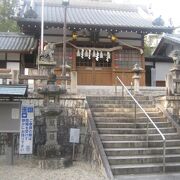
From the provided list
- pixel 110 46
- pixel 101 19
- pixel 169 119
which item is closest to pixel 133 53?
pixel 110 46

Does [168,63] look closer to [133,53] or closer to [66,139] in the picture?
[133,53]

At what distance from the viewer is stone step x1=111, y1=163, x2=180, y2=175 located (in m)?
9.98

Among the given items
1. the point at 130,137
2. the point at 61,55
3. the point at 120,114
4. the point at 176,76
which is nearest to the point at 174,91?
the point at 176,76

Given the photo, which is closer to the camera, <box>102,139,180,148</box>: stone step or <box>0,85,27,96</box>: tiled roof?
<box>0,85,27,96</box>: tiled roof

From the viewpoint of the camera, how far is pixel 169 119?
12.9m

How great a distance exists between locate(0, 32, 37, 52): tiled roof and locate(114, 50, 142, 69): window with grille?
5162mm

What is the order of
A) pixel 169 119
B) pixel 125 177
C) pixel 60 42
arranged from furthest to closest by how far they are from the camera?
1. pixel 60 42
2. pixel 169 119
3. pixel 125 177

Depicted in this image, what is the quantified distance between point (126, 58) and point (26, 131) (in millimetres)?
11175

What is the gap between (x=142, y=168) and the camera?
33.3 feet

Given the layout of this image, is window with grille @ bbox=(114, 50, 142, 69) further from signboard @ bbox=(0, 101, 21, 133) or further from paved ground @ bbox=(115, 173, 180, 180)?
paved ground @ bbox=(115, 173, 180, 180)

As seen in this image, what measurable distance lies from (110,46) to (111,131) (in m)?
10.3

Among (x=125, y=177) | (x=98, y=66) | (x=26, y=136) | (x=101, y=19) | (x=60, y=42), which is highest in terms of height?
(x=101, y=19)

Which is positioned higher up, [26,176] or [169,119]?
[169,119]

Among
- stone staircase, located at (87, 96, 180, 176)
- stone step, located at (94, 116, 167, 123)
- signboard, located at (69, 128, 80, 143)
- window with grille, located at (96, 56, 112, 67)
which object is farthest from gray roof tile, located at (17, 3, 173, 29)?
signboard, located at (69, 128, 80, 143)
